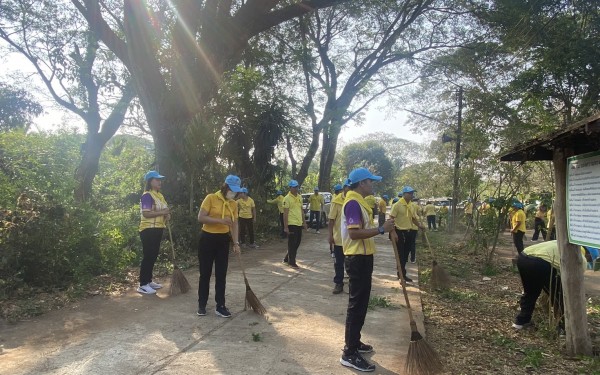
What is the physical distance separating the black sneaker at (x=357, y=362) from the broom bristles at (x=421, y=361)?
0.33m

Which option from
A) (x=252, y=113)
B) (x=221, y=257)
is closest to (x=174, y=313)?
(x=221, y=257)

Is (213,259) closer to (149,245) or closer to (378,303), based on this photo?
(149,245)

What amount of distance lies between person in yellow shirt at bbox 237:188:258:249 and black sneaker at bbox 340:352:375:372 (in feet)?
26.5

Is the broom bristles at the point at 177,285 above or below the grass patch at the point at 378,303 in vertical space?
above

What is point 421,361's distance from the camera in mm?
3818

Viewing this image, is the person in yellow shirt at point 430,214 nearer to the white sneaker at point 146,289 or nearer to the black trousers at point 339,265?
the black trousers at point 339,265

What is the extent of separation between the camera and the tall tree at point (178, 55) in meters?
11.2

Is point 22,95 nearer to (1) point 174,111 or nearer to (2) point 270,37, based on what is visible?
(2) point 270,37

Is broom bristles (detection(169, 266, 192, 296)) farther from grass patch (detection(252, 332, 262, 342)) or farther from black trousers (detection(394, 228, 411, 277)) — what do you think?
black trousers (detection(394, 228, 411, 277))

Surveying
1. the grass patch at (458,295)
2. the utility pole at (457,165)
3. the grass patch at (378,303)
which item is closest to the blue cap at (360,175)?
the grass patch at (378,303)

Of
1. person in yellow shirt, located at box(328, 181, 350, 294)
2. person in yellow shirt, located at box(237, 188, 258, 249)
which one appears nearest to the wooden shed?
person in yellow shirt, located at box(328, 181, 350, 294)

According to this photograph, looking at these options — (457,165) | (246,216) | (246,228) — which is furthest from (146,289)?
(457,165)

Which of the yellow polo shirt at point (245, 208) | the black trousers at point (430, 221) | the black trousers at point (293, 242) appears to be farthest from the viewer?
the black trousers at point (430, 221)

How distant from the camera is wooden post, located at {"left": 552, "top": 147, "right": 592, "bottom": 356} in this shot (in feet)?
14.8
